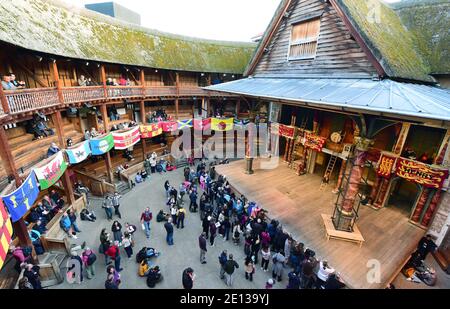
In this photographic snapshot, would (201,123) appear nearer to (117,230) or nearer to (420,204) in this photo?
(117,230)

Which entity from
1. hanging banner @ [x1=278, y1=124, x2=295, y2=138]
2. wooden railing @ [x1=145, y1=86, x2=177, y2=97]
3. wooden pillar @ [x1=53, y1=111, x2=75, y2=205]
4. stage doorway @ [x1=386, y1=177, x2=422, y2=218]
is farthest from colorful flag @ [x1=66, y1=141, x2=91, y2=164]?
stage doorway @ [x1=386, y1=177, x2=422, y2=218]

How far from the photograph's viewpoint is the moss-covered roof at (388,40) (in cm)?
840

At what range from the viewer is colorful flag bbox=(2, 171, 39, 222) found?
7.54 metres

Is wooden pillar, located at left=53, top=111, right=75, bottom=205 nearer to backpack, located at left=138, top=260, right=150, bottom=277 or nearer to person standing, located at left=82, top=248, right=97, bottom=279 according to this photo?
person standing, located at left=82, top=248, right=97, bottom=279

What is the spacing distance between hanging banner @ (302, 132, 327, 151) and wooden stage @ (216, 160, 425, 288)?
274 cm

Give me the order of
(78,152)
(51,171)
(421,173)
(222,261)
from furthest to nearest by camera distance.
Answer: (78,152), (51,171), (421,173), (222,261)

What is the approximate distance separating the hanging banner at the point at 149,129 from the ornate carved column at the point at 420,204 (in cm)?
1883

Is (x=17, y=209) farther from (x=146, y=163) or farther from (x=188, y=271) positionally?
(x=146, y=163)

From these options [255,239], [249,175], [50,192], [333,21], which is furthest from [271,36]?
[50,192]

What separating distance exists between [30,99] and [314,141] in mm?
15252

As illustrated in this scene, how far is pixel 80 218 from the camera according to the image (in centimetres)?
1248

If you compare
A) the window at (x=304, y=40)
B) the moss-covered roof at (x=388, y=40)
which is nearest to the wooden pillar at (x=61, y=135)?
the window at (x=304, y=40)

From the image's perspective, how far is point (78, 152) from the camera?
12484 millimetres

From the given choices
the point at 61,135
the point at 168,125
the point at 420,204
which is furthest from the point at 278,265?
the point at 168,125
